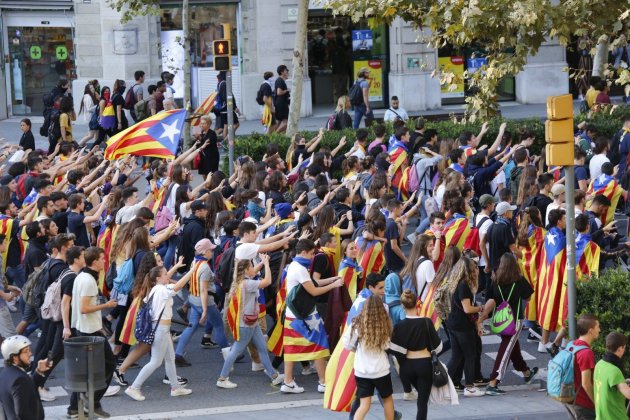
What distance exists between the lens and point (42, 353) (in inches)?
504

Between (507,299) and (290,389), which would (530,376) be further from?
(290,389)

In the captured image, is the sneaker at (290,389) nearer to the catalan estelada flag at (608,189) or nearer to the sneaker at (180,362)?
the sneaker at (180,362)

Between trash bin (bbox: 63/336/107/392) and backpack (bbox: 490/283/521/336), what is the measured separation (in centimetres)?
422

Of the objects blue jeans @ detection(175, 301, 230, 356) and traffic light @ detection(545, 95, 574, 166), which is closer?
traffic light @ detection(545, 95, 574, 166)

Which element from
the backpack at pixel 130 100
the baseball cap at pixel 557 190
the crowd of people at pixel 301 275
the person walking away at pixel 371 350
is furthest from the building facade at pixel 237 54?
the person walking away at pixel 371 350

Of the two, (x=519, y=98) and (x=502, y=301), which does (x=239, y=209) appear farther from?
(x=519, y=98)

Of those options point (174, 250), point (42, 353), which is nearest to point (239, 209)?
point (174, 250)

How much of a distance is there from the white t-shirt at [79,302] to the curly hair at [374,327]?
286cm

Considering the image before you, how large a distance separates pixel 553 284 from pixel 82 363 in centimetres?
563

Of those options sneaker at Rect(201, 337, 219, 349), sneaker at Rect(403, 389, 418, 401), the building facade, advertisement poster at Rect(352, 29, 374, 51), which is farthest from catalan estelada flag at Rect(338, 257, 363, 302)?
advertisement poster at Rect(352, 29, 374, 51)

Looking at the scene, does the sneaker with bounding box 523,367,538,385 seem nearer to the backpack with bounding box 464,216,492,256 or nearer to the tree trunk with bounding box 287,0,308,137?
the backpack with bounding box 464,216,492,256

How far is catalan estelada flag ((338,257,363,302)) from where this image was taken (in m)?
13.1

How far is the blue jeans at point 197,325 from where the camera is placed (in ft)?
44.5

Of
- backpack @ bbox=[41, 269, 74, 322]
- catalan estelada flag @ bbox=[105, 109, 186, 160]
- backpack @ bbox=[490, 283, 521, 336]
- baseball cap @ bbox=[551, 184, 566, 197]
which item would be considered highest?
catalan estelada flag @ bbox=[105, 109, 186, 160]
